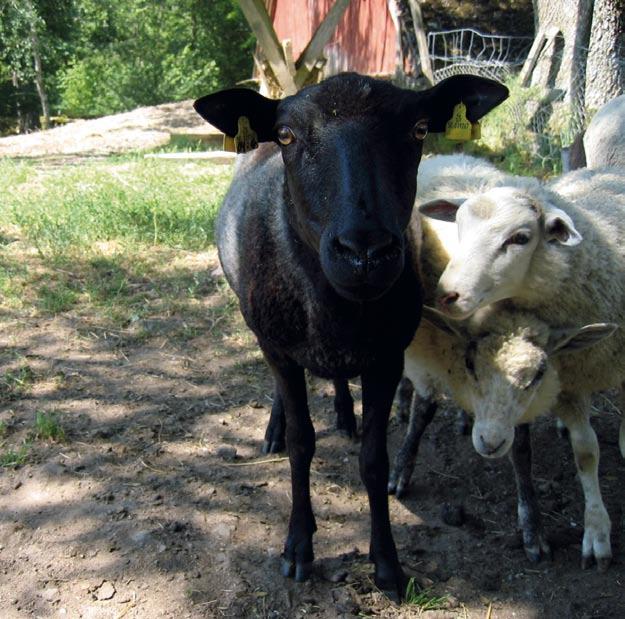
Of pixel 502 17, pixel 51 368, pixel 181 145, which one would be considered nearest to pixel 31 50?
pixel 181 145

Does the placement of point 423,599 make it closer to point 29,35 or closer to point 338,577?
point 338,577

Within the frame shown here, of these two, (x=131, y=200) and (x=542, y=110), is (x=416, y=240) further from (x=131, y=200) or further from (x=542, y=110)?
(x=542, y=110)

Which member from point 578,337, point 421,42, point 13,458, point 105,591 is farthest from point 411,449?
point 421,42

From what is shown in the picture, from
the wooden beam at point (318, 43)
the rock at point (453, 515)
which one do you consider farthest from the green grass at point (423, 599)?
the wooden beam at point (318, 43)

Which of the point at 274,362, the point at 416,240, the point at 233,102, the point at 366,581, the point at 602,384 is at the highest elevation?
the point at 233,102

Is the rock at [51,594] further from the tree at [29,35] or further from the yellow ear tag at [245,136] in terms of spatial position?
the tree at [29,35]

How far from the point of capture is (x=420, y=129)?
2.70 m

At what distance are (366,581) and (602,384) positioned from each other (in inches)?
56.4

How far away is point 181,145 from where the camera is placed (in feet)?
41.5

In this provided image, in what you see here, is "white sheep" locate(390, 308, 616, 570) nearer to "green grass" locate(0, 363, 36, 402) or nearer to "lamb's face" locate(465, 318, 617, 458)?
"lamb's face" locate(465, 318, 617, 458)

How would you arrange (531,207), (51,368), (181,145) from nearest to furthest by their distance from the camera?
(531,207) < (51,368) < (181,145)

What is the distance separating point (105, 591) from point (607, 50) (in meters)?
7.06

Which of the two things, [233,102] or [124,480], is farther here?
[124,480]

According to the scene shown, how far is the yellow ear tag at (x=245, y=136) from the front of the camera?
9.20 feet
